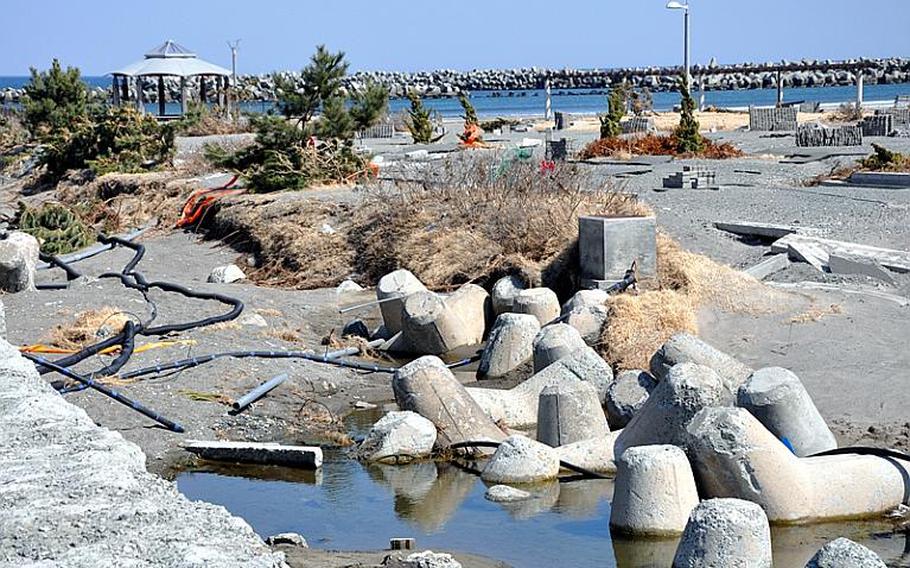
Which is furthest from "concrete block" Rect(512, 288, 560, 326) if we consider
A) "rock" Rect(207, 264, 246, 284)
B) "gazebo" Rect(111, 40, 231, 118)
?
"gazebo" Rect(111, 40, 231, 118)

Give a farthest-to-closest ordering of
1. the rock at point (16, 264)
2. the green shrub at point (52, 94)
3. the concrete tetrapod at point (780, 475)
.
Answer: the green shrub at point (52, 94) → the rock at point (16, 264) → the concrete tetrapod at point (780, 475)

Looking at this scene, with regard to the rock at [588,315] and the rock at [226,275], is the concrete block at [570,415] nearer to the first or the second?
the rock at [588,315]

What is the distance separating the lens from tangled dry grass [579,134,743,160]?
29.5 metres

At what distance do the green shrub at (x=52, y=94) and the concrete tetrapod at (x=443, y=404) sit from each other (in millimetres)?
30146

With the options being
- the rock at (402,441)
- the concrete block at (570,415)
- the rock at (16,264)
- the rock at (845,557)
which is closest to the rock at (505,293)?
the concrete block at (570,415)

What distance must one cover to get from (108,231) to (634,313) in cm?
1375

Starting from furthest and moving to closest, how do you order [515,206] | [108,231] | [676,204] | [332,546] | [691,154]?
[691,154] → [108,231] → [676,204] → [515,206] → [332,546]

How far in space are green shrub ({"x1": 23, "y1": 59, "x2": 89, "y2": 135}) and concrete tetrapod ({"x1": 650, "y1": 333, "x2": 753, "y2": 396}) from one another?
101 feet

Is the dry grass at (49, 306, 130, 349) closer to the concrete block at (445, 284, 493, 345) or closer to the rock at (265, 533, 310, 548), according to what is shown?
the concrete block at (445, 284, 493, 345)

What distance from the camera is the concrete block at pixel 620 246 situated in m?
13.6

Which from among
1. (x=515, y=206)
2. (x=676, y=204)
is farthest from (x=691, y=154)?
(x=515, y=206)

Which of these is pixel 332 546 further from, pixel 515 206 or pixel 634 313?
pixel 515 206

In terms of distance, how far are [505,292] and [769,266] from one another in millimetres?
3092

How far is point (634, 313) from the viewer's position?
1242cm
